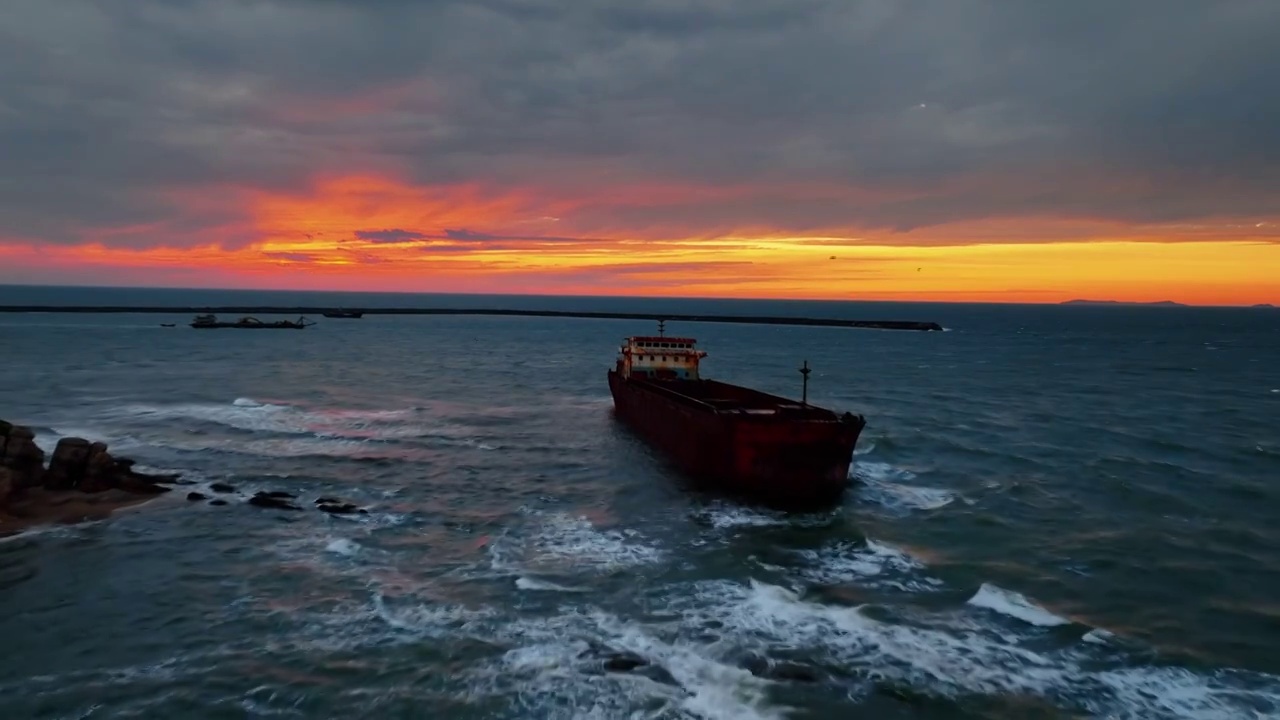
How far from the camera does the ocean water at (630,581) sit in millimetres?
14164

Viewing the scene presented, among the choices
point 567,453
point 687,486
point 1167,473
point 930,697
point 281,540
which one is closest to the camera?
point 930,697

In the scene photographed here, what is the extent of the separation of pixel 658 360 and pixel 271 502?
25969mm

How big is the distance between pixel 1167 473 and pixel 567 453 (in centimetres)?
→ 2619

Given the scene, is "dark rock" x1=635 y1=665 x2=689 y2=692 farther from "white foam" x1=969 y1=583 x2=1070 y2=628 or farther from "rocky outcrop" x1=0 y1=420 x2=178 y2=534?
"rocky outcrop" x1=0 y1=420 x2=178 y2=534

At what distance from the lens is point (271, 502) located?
25.6 meters

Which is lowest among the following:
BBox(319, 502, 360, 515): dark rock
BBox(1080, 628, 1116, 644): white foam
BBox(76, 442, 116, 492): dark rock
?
BBox(1080, 628, 1116, 644): white foam

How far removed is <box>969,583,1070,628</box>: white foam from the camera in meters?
17.6

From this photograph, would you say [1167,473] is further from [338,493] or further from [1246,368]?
[1246,368]

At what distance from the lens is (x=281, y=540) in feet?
73.0

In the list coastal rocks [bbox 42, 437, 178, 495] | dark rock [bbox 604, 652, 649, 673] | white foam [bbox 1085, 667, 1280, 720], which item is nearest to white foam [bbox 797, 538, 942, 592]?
white foam [bbox 1085, 667, 1280, 720]

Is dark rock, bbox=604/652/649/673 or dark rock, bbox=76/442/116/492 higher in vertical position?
dark rock, bbox=76/442/116/492

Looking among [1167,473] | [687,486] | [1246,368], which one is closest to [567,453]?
[687,486]

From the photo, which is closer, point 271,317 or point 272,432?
point 272,432

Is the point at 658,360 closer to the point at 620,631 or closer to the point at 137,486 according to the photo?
the point at 137,486
